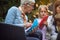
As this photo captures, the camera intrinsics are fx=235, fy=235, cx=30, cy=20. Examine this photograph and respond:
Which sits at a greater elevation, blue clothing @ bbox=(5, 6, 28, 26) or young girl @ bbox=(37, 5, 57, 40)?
blue clothing @ bbox=(5, 6, 28, 26)

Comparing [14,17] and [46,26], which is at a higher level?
[14,17]

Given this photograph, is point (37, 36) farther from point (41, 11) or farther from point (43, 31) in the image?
point (41, 11)

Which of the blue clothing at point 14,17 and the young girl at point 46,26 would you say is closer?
the blue clothing at point 14,17

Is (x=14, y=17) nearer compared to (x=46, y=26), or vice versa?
(x=14, y=17)

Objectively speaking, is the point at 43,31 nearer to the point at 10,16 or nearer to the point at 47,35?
the point at 47,35

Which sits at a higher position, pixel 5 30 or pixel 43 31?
pixel 5 30

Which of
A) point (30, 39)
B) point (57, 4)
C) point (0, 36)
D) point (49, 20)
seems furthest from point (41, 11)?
point (0, 36)

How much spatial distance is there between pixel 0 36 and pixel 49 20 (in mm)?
2658

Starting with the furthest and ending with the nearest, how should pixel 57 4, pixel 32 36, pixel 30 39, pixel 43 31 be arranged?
1. pixel 43 31
2. pixel 57 4
3. pixel 32 36
4. pixel 30 39

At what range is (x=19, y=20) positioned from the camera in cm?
402

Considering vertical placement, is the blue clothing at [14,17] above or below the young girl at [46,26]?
above

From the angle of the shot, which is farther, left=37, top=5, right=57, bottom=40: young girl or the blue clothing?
left=37, top=5, right=57, bottom=40: young girl

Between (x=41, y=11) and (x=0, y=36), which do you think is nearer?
(x=0, y=36)

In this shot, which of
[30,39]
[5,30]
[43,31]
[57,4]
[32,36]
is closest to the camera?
[5,30]
